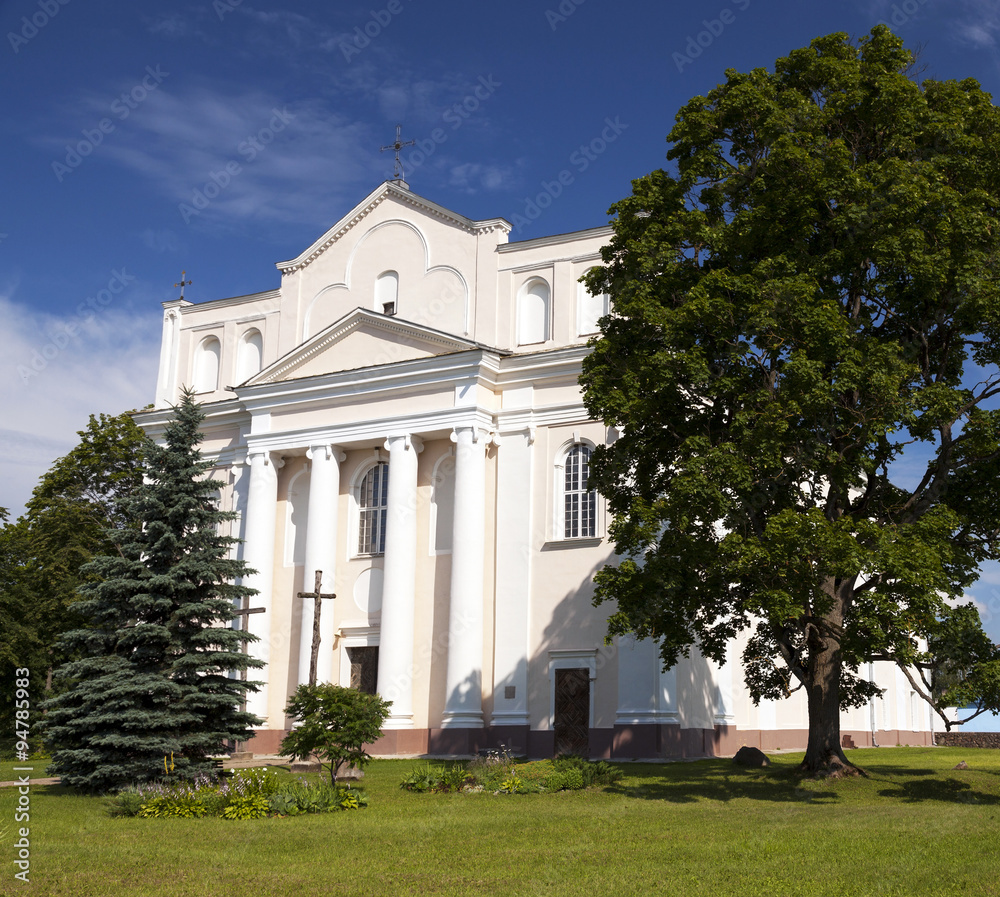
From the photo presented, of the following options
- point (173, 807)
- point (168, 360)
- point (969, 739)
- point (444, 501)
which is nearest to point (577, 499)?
point (444, 501)

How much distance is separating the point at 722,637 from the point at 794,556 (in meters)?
3.45

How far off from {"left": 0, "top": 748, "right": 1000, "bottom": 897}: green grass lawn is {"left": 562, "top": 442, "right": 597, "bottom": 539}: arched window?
11.3 metres

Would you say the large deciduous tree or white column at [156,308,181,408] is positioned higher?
white column at [156,308,181,408]

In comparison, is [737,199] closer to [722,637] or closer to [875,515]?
[875,515]

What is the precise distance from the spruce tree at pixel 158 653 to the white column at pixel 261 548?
440 inches

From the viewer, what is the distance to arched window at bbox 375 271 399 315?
33594 mm

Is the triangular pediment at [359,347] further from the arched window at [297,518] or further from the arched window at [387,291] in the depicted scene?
the arched window at [297,518]

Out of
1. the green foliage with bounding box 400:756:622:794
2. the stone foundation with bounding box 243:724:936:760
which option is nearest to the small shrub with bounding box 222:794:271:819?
the green foliage with bounding box 400:756:622:794

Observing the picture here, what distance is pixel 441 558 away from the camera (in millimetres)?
30641

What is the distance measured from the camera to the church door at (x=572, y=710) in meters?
27.7

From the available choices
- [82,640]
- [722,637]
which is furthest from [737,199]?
[82,640]

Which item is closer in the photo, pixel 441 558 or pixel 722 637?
pixel 722 637

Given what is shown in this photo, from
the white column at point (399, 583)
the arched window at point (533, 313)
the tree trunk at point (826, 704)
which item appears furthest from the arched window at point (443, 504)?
the tree trunk at point (826, 704)

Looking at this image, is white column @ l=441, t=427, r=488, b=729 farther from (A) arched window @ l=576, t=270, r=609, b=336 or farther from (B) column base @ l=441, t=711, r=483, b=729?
(A) arched window @ l=576, t=270, r=609, b=336
